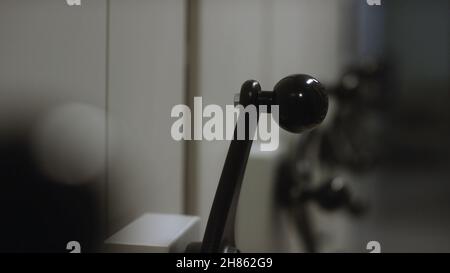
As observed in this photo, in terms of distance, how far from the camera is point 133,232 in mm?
440

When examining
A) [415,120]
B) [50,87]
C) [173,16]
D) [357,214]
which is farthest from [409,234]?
[50,87]

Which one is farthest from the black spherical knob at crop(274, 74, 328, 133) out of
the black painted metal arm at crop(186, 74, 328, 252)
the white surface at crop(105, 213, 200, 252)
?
the white surface at crop(105, 213, 200, 252)

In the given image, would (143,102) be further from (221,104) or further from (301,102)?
A: (301,102)

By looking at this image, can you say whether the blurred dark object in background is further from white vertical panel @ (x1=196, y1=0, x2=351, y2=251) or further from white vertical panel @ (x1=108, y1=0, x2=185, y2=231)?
white vertical panel @ (x1=196, y1=0, x2=351, y2=251)

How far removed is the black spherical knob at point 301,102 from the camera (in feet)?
1.11

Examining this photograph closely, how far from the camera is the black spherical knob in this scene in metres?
0.34

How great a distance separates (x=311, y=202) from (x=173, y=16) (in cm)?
53

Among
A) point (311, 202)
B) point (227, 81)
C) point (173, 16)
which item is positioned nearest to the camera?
point (173, 16)

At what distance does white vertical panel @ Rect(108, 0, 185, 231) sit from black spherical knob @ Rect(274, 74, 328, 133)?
199 millimetres

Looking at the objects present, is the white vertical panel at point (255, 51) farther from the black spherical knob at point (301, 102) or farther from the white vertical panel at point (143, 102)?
the black spherical knob at point (301, 102)

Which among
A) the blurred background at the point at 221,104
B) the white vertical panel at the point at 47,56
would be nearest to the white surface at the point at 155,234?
the blurred background at the point at 221,104

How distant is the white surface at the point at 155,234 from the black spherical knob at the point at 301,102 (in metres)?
0.18

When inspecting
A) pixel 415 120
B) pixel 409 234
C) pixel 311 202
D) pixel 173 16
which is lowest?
pixel 409 234
